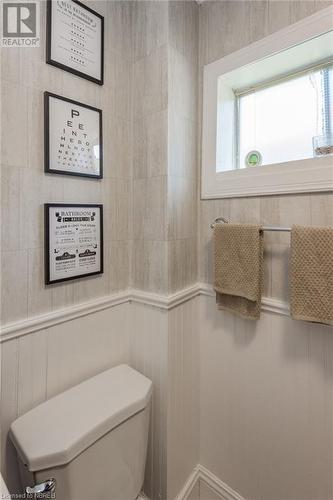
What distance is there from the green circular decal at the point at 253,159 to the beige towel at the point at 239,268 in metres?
0.32

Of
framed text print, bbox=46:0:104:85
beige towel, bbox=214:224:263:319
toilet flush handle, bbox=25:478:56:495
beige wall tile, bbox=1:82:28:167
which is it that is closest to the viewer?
toilet flush handle, bbox=25:478:56:495

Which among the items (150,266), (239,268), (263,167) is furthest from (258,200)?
(150,266)

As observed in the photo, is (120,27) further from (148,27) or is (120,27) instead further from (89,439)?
(89,439)

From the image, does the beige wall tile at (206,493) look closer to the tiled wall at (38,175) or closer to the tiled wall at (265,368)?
the tiled wall at (265,368)

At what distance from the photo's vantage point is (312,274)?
2.83 ft

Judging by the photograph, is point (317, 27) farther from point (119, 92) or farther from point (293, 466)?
point (293, 466)

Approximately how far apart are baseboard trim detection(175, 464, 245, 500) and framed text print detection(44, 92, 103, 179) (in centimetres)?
Answer: 149

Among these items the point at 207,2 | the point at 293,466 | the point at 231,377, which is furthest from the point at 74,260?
the point at 207,2

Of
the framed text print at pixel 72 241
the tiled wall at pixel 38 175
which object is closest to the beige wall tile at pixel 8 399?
the tiled wall at pixel 38 175

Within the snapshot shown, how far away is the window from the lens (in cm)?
101

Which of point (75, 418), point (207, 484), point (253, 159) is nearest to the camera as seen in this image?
point (75, 418)

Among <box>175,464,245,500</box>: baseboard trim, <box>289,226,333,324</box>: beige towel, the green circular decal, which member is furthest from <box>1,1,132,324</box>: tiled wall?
<box>175,464,245,500</box>: baseboard trim

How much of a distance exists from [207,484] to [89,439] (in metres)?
0.90

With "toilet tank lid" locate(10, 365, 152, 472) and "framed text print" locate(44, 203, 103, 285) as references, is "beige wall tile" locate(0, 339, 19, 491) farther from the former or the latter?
"framed text print" locate(44, 203, 103, 285)
